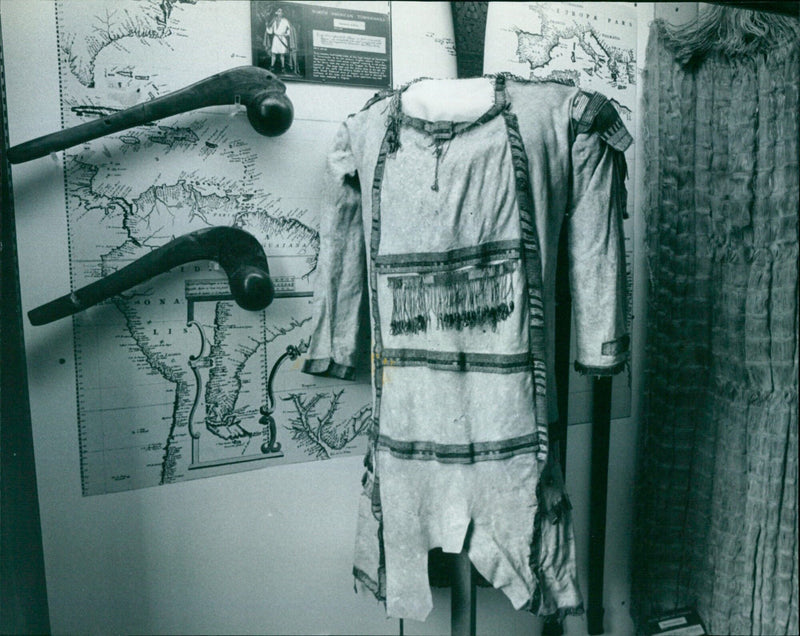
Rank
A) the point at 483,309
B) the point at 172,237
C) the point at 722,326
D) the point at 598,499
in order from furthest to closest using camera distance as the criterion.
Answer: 1. the point at 598,499
2. the point at 722,326
3. the point at 172,237
4. the point at 483,309

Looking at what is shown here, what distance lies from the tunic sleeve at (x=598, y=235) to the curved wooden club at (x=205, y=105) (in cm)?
51

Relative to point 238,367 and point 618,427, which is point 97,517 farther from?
point 618,427

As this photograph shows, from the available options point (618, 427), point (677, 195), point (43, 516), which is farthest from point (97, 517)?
point (677, 195)

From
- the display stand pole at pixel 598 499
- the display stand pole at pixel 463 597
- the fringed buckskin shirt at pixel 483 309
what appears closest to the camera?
the fringed buckskin shirt at pixel 483 309

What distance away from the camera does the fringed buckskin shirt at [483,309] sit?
3.19 ft

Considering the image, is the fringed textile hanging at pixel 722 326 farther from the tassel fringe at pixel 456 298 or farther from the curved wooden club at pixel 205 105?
the curved wooden club at pixel 205 105

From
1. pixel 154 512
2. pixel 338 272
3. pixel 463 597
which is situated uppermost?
pixel 338 272

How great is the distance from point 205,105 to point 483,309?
0.59m

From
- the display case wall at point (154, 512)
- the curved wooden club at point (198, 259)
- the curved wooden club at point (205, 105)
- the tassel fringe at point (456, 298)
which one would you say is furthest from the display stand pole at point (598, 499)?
the curved wooden club at point (205, 105)

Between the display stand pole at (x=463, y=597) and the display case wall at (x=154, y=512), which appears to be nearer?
the display case wall at (x=154, y=512)

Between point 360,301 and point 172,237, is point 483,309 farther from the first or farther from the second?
point 172,237

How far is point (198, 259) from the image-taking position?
1075 mm

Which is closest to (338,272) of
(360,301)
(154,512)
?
(360,301)

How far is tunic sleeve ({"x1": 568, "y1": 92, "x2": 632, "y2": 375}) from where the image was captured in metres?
1.00
